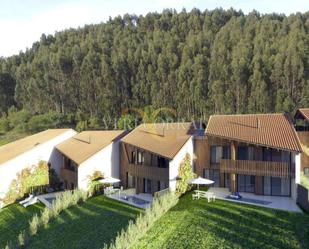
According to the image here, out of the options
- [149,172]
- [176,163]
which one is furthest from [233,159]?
[149,172]

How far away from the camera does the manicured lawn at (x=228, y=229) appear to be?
1636 centimetres

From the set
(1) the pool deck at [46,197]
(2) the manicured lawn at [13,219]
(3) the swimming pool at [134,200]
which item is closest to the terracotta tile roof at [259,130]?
(3) the swimming pool at [134,200]

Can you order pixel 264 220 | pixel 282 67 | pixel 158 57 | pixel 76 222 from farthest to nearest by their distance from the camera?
pixel 158 57 < pixel 282 67 < pixel 76 222 < pixel 264 220

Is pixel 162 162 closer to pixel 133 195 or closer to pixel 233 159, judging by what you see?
pixel 133 195

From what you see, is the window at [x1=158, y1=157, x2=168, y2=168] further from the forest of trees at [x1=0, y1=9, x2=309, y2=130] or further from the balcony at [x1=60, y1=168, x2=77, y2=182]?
the forest of trees at [x1=0, y1=9, x2=309, y2=130]

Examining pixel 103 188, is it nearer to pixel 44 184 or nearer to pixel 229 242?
pixel 44 184

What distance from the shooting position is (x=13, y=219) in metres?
26.6

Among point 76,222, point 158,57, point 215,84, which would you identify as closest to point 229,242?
point 76,222

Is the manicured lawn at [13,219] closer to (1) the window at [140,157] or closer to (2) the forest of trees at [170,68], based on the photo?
(1) the window at [140,157]

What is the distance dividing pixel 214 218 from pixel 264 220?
2407 mm

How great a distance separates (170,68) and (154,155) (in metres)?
50.5

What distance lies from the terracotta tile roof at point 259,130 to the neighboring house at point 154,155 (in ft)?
7.74

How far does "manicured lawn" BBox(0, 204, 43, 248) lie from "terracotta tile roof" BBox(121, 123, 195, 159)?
8691 millimetres

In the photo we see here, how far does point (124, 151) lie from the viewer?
31.7 m
